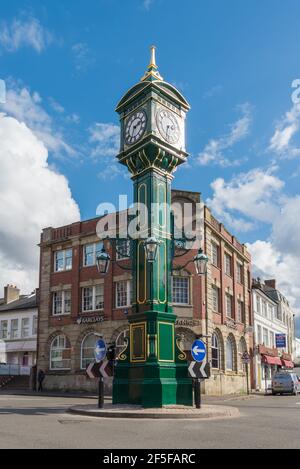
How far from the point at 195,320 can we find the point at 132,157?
581 inches

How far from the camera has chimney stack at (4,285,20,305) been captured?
5082cm

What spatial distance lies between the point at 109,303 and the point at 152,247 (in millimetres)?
18222

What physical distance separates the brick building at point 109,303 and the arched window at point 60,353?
0.21 ft

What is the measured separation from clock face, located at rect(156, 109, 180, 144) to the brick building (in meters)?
13.1

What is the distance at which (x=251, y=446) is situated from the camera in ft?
28.5

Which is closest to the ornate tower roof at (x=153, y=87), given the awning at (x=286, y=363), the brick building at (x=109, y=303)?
the brick building at (x=109, y=303)

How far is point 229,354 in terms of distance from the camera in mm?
36031

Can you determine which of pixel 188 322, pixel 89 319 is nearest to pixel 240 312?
pixel 188 322

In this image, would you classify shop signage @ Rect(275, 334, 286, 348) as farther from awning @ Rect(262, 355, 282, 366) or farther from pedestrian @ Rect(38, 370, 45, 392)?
pedestrian @ Rect(38, 370, 45, 392)

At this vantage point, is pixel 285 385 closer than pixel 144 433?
No

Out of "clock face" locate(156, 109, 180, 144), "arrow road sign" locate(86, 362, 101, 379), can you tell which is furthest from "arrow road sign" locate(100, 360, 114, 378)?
"clock face" locate(156, 109, 180, 144)

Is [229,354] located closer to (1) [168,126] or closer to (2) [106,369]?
(2) [106,369]

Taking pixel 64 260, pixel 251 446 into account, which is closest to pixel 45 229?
pixel 64 260

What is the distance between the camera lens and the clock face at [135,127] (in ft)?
58.1
